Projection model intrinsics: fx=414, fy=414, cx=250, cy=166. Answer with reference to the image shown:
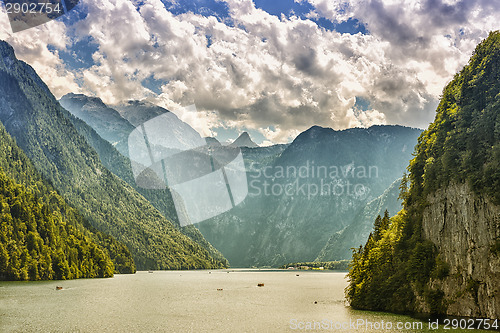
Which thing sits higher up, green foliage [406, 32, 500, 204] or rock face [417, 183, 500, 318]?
green foliage [406, 32, 500, 204]

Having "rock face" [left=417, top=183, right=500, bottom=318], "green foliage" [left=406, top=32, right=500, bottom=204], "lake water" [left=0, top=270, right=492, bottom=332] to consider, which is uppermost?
"green foliage" [left=406, top=32, right=500, bottom=204]

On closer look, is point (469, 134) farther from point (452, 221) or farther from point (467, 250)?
point (467, 250)

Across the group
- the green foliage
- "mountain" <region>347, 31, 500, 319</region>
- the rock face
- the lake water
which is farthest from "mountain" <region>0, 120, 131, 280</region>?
the rock face

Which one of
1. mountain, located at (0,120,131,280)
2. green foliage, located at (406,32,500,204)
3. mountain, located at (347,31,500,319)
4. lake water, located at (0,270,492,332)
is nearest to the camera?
mountain, located at (347,31,500,319)

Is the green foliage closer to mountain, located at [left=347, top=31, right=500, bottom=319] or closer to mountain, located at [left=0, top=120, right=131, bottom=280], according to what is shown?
mountain, located at [left=347, top=31, right=500, bottom=319]

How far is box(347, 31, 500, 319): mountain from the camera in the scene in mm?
58531

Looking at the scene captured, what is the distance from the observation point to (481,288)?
57.5m

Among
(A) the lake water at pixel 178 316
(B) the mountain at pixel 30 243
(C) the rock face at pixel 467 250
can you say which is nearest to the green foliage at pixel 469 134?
(C) the rock face at pixel 467 250

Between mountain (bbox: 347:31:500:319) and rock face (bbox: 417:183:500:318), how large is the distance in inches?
4.9

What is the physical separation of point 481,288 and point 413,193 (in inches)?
961

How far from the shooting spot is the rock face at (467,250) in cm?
5662

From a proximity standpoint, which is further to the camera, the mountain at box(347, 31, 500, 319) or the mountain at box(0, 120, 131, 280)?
the mountain at box(0, 120, 131, 280)

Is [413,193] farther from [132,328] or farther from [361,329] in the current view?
[132,328]

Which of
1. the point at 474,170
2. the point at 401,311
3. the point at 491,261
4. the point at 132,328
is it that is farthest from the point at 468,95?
the point at 132,328
